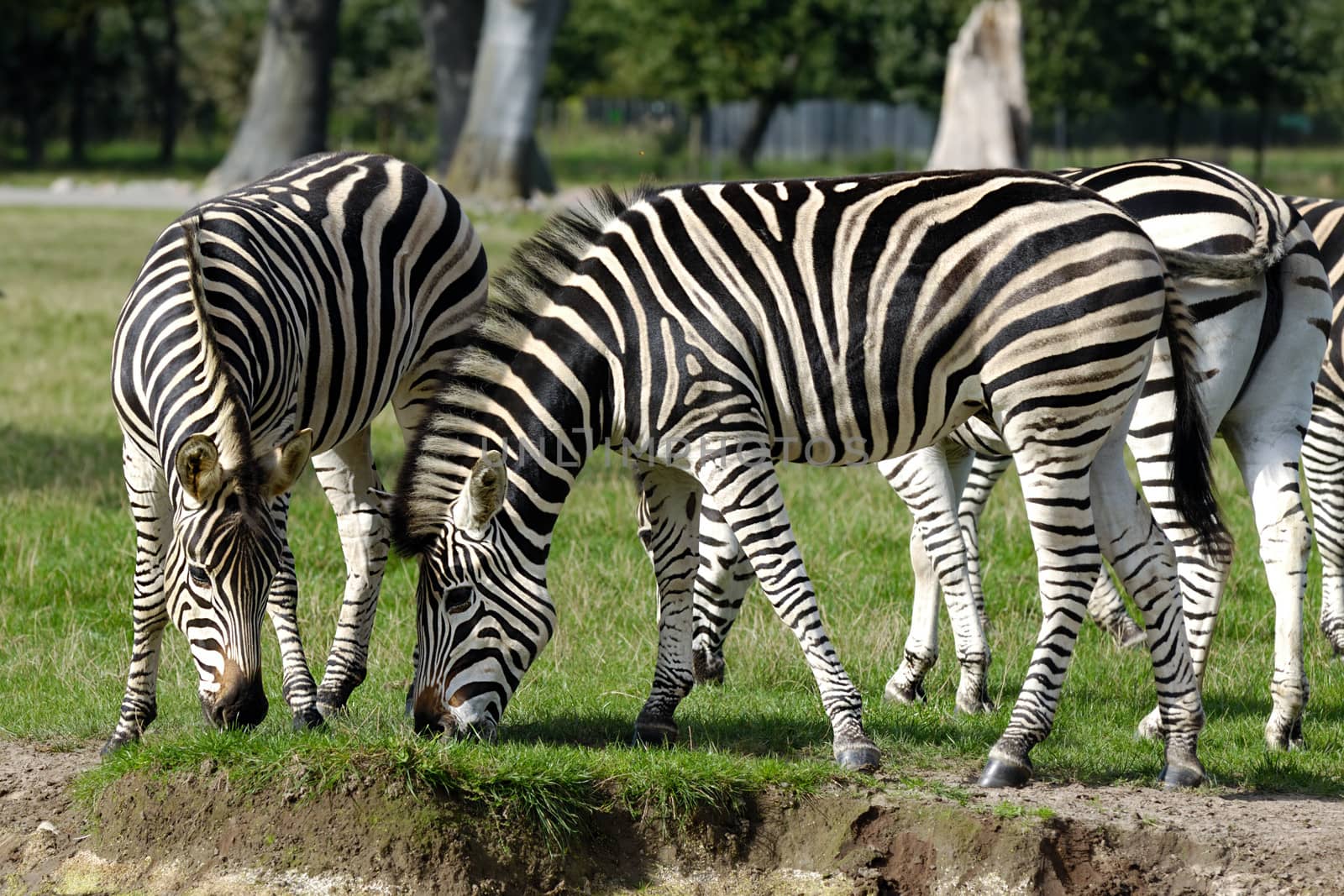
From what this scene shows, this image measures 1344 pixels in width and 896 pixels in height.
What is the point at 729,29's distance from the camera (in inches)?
1970

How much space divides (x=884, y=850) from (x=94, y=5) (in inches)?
1948

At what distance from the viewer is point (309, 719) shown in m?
5.94

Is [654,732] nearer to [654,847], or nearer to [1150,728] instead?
[654,847]

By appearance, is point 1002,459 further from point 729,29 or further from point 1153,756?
point 729,29

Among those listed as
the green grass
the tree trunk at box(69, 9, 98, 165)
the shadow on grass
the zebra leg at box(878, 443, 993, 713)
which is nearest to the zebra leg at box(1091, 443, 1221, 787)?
the zebra leg at box(878, 443, 993, 713)

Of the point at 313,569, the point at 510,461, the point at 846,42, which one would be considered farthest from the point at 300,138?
the point at 510,461

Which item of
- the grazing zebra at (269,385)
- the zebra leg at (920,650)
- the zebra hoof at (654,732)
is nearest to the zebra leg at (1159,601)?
the zebra leg at (920,650)

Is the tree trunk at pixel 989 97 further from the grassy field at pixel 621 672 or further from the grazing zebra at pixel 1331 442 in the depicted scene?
the grazing zebra at pixel 1331 442

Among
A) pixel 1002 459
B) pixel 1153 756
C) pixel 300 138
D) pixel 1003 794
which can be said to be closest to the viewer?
pixel 1003 794

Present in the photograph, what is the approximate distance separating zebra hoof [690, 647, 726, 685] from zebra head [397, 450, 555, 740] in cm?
167

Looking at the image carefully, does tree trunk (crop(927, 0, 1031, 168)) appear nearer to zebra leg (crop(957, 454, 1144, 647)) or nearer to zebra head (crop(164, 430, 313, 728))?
zebra leg (crop(957, 454, 1144, 647))

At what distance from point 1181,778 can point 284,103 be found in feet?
109

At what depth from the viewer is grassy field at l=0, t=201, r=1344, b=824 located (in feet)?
17.1

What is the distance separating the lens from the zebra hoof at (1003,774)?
5449 mm
